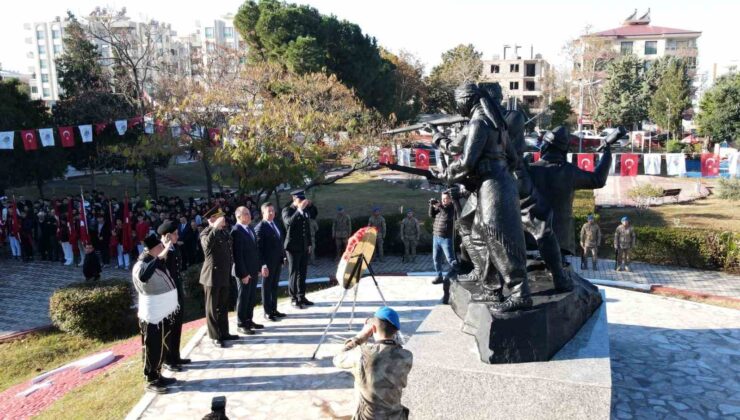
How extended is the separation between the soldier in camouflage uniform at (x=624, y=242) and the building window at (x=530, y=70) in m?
65.2

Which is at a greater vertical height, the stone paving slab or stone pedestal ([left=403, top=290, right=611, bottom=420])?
stone pedestal ([left=403, top=290, right=611, bottom=420])

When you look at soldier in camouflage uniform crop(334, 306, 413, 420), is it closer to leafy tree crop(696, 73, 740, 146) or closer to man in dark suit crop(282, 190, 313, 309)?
man in dark suit crop(282, 190, 313, 309)

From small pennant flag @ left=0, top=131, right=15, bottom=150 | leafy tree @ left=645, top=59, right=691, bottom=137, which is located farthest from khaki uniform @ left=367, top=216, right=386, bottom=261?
leafy tree @ left=645, top=59, right=691, bottom=137

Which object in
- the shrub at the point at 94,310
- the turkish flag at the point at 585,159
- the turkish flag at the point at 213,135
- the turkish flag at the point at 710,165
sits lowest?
the shrub at the point at 94,310

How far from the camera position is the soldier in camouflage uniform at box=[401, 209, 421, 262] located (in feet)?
49.0

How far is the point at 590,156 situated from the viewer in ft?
65.0

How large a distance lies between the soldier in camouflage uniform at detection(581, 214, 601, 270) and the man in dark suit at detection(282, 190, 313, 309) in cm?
712

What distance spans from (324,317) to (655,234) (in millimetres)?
9422

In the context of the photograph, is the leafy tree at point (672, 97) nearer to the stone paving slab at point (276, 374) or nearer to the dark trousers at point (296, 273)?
the stone paving slab at point (276, 374)

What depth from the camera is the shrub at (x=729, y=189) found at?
2309cm

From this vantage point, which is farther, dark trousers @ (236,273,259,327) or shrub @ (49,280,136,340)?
shrub @ (49,280,136,340)

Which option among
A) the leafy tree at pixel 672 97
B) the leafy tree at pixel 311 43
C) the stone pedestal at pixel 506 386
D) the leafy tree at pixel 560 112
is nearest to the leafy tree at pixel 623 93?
the leafy tree at pixel 672 97

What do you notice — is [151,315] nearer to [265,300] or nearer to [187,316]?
[265,300]

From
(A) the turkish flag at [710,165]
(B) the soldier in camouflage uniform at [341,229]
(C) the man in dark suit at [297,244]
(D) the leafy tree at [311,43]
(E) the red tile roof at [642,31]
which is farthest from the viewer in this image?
(E) the red tile roof at [642,31]
